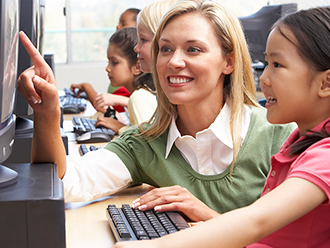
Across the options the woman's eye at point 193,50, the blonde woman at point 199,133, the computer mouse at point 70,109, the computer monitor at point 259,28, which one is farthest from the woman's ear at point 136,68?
the woman's eye at point 193,50

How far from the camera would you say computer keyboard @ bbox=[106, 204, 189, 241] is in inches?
33.9

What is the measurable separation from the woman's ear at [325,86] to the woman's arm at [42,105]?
54 centimetres

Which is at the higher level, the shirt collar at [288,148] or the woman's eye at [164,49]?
the woman's eye at [164,49]

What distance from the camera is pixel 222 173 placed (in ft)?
3.78

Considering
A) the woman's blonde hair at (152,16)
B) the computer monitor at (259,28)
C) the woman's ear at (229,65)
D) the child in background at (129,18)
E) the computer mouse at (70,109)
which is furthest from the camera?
the child in background at (129,18)

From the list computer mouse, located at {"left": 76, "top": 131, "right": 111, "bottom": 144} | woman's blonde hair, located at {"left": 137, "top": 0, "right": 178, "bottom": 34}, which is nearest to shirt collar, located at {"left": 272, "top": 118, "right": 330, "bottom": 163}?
woman's blonde hair, located at {"left": 137, "top": 0, "right": 178, "bottom": 34}

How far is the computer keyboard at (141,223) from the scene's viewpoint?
862 millimetres

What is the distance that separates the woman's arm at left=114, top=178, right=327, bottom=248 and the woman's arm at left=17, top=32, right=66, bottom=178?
1.28 feet

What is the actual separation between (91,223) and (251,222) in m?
0.49

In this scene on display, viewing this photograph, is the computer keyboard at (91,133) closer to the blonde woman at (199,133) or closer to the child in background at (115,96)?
the child in background at (115,96)

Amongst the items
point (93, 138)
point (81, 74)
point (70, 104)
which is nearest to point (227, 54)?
point (93, 138)

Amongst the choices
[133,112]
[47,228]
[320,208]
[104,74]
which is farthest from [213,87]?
[104,74]

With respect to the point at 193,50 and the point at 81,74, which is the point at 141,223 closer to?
the point at 193,50

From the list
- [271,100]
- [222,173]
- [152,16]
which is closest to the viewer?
[271,100]
